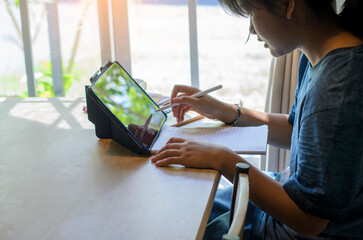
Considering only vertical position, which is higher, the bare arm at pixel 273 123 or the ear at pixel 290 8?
the ear at pixel 290 8

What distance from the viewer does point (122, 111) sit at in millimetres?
1188

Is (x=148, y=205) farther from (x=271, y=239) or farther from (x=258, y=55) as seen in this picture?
(x=258, y=55)

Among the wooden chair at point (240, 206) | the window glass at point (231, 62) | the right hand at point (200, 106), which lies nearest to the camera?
the wooden chair at point (240, 206)

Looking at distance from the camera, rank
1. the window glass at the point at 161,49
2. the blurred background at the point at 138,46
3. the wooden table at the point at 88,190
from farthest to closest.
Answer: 1. the window glass at the point at 161,49
2. the blurred background at the point at 138,46
3. the wooden table at the point at 88,190

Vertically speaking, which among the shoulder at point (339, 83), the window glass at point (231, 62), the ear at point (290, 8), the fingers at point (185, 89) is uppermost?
the ear at point (290, 8)

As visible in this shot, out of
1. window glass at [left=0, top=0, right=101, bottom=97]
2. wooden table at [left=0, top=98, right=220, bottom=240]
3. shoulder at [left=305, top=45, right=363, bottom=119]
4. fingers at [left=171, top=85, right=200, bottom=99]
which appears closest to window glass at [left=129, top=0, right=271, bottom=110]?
window glass at [left=0, top=0, right=101, bottom=97]

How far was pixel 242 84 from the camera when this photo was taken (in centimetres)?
375

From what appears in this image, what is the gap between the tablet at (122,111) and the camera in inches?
44.8

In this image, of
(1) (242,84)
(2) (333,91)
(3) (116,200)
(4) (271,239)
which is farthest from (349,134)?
(1) (242,84)

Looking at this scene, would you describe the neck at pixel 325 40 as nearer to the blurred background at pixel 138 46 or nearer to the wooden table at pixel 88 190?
the wooden table at pixel 88 190

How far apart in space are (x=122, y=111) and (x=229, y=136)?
30 centimetres

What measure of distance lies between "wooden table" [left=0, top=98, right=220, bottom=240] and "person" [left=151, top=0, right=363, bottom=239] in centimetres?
9

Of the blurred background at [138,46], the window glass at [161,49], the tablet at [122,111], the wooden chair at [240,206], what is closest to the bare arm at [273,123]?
the tablet at [122,111]

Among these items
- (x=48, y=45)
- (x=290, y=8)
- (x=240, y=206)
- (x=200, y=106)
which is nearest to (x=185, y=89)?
(x=200, y=106)
